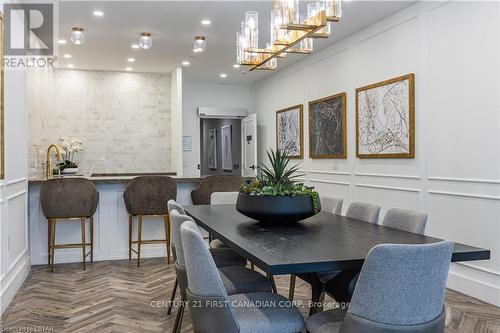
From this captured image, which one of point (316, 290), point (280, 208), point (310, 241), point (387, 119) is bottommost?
point (316, 290)

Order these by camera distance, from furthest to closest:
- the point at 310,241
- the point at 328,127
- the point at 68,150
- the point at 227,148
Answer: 1. the point at 227,148
2. the point at 68,150
3. the point at 328,127
4. the point at 310,241

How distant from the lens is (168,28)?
495 cm

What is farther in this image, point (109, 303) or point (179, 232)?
point (109, 303)

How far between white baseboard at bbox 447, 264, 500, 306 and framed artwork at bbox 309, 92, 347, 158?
207 cm

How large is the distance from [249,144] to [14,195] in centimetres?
524

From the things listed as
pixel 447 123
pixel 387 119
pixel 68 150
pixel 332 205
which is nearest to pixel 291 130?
pixel 387 119

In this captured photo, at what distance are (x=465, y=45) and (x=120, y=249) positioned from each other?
13.5 ft

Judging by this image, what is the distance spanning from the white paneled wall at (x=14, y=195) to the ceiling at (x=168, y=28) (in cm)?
108

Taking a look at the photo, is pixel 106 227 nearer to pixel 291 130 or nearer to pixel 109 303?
pixel 109 303

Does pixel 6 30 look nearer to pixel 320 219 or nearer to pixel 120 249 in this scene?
pixel 120 249

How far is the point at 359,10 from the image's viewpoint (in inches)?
172

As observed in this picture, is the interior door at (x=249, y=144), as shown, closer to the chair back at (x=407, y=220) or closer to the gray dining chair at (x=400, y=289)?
the chair back at (x=407, y=220)

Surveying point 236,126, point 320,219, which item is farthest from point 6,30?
point 236,126

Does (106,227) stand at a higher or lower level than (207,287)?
lower
